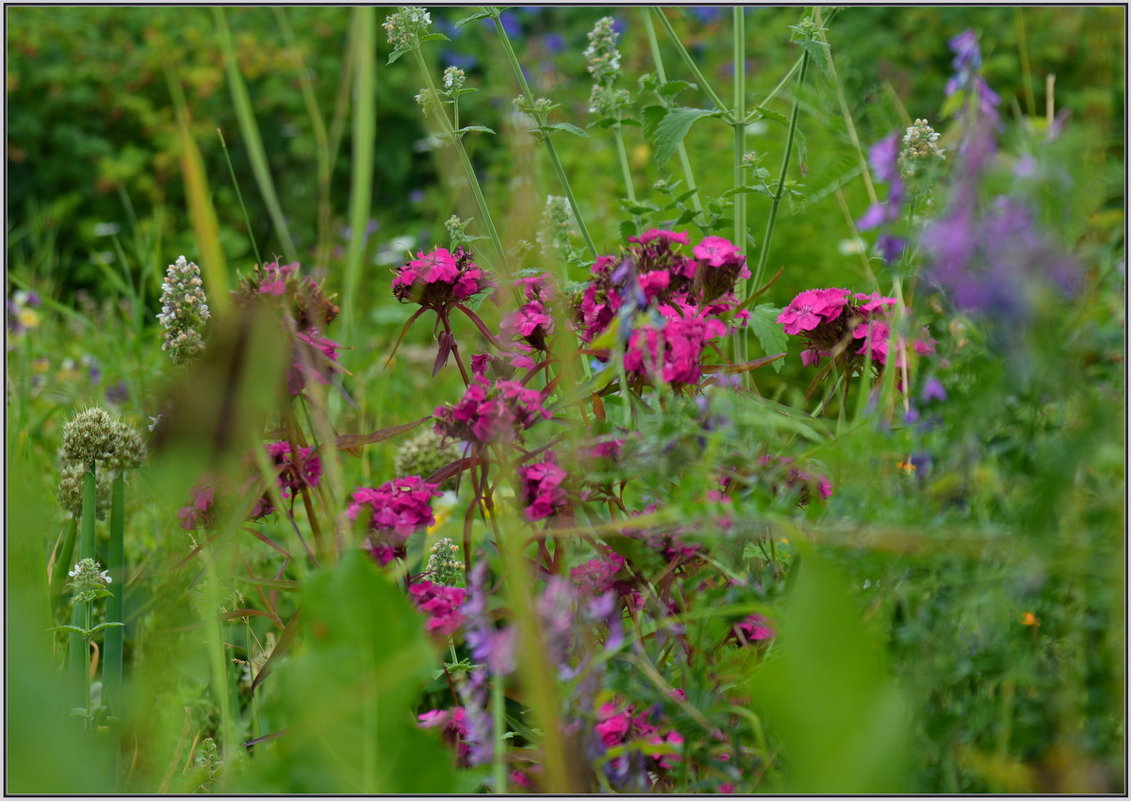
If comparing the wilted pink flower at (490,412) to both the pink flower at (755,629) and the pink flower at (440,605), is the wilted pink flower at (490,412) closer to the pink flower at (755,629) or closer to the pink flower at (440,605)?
the pink flower at (440,605)

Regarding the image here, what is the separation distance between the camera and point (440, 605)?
1.00m

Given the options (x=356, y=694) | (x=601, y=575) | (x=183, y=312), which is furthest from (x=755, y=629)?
(x=183, y=312)

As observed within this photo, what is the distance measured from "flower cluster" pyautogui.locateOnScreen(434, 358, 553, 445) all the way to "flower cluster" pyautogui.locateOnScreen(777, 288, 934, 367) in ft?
1.02

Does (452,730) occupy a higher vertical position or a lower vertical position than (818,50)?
lower

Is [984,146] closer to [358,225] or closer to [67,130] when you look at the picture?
[358,225]

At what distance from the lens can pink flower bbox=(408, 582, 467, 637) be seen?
3.14 ft

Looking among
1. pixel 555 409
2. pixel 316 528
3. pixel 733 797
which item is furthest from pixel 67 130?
pixel 733 797

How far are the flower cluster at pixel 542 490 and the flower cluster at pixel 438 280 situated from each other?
0.93ft

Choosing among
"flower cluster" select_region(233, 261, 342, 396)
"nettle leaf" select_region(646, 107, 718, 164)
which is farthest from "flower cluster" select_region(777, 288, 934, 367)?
"flower cluster" select_region(233, 261, 342, 396)

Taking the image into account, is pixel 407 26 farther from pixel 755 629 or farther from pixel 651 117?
pixel 755 629

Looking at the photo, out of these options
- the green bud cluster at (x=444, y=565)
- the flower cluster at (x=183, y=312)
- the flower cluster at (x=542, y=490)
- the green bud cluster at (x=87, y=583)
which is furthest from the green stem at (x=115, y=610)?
the flower cluster at (x=542, y=490)

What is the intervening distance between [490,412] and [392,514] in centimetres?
18

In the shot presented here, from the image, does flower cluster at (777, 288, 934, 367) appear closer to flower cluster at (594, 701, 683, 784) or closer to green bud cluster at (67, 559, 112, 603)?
flower cluster at (594, 701, 683, 784)

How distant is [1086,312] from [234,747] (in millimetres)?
777
